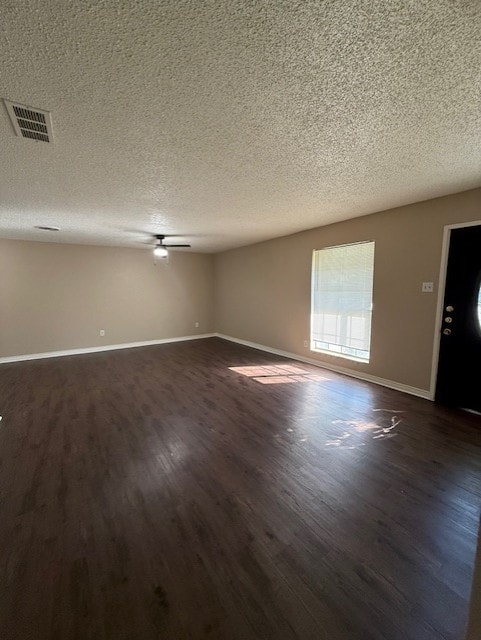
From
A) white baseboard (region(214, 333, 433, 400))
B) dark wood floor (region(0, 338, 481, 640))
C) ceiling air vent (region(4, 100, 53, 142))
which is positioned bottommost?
dark wood floor (region(0, 338, 481, 640))

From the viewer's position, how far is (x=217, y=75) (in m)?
1.34

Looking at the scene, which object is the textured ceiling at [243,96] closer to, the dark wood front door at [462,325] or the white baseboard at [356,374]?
the dark wood front door at [462,325]

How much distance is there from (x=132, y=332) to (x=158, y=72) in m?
6.00

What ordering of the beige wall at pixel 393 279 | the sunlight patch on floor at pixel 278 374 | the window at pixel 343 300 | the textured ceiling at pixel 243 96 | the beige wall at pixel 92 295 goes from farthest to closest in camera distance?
the beige wall at pixel 92 295, the sunlight patch on floor at pixel 278 374, the window at pixel 343 300, the beige wall at pixel 393 279, the textured ceiling at pixel 243 96

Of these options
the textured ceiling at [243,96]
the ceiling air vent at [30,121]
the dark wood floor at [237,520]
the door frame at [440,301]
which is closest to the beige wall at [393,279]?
the door frame at [440,301]

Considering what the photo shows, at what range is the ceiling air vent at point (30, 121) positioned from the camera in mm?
1555

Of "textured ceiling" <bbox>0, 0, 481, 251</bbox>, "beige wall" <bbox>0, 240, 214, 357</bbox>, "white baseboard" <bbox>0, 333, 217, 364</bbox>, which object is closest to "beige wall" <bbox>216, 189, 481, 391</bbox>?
"textured ceiling" <bbox>0, 0, 481, 251</bbox>

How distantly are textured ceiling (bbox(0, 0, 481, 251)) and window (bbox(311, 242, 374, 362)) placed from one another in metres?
1.29

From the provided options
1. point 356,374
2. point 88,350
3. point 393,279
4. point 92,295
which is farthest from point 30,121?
point 88,350

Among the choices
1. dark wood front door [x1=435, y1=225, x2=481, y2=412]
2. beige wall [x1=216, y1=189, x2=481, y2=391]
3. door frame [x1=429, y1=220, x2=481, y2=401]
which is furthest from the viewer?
beige wall [x1=216, y1=189, x2=481, y2=391]

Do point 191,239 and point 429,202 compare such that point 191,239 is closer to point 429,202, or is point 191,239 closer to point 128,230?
point 128,230

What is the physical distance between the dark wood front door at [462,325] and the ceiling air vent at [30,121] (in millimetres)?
4013

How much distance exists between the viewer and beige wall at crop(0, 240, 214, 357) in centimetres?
529

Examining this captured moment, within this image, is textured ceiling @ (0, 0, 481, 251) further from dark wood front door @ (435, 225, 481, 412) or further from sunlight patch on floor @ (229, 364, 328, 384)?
sunlight patch on floor @ (229, 364, 328, 384)
